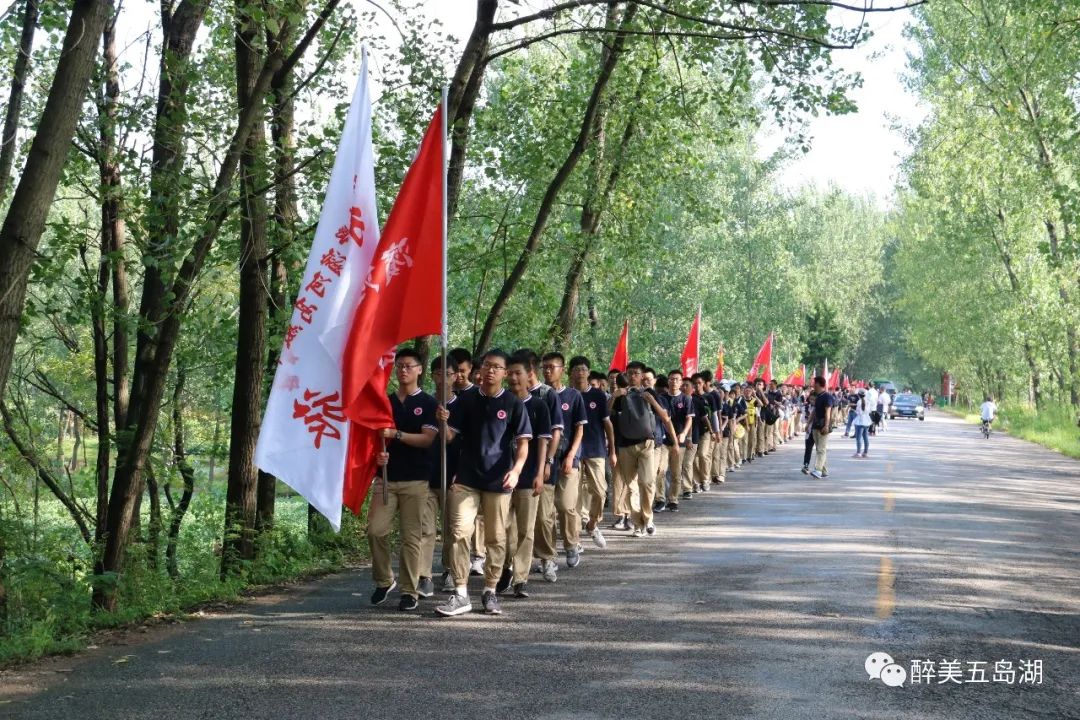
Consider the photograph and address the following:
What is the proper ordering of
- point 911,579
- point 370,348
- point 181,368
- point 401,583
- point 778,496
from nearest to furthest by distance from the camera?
1. point 370,348
2. point 401,583
3. point 911,579
4. point 181,368
5. point 778,496

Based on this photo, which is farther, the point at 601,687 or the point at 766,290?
the point at 766,290

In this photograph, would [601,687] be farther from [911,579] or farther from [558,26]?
[558,26]

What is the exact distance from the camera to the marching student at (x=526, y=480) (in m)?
10.4

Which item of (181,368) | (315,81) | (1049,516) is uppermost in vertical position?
(315,81)

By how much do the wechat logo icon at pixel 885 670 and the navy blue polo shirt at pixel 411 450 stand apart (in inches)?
151

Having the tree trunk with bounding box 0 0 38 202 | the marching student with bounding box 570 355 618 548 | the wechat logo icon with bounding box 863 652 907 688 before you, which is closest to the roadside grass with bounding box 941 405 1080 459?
the marching student with bounding box 570 355 618 548

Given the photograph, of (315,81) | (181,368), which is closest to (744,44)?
(315,81)

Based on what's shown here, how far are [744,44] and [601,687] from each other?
12172mm

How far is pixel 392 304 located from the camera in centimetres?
945

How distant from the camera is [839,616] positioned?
9.32 metres

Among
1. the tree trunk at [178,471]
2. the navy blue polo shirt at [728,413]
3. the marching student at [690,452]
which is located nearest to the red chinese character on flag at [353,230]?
the tree trunk at [178,471]

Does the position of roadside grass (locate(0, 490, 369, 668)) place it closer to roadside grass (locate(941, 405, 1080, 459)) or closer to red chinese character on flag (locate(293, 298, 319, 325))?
red chinese character on flag (locate(293, 298, 319, 325))

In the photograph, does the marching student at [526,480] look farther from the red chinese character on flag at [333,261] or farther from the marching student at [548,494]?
the red chinese character on flag at [333,261]

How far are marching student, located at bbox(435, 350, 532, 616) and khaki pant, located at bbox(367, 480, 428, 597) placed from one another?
269mm
